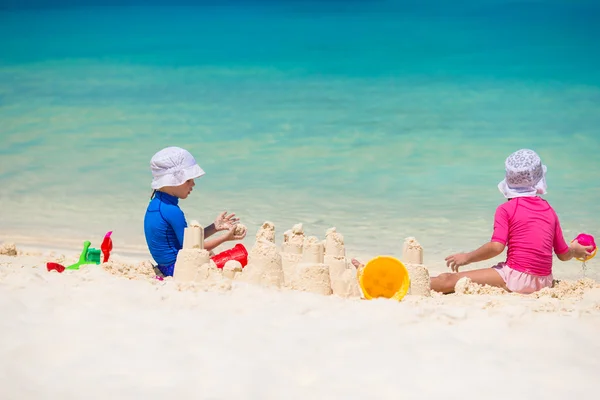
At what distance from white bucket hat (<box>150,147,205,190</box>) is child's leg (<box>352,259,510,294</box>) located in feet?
4.11

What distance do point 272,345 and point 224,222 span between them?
2.23 m

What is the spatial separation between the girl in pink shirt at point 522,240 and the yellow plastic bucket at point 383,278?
78cm

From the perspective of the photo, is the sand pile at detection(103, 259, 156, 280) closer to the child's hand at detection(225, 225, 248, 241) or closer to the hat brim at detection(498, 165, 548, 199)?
the child's hand at detection(225, 225, 248, 241)

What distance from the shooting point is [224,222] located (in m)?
5.34

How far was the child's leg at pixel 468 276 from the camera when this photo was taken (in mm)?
4992

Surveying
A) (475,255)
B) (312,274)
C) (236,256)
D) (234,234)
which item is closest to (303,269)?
(312,274)

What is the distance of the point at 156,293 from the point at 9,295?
0.67 metres

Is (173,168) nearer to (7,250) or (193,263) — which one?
(193,263)

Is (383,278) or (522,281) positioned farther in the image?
(522,281)

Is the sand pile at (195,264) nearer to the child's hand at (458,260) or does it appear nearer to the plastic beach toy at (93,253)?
the plastic beach toy at (93,253)

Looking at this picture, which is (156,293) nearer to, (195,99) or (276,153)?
(276,153)

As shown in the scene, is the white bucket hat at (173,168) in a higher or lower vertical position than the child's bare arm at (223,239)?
higher

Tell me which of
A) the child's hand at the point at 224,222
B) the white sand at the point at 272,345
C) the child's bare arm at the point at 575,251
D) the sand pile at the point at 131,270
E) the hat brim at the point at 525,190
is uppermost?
the hat brim at the point at 525,190

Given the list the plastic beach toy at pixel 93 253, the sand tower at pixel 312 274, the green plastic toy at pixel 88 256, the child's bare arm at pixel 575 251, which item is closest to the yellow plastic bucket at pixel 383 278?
the sand tower at pixel 312 274
